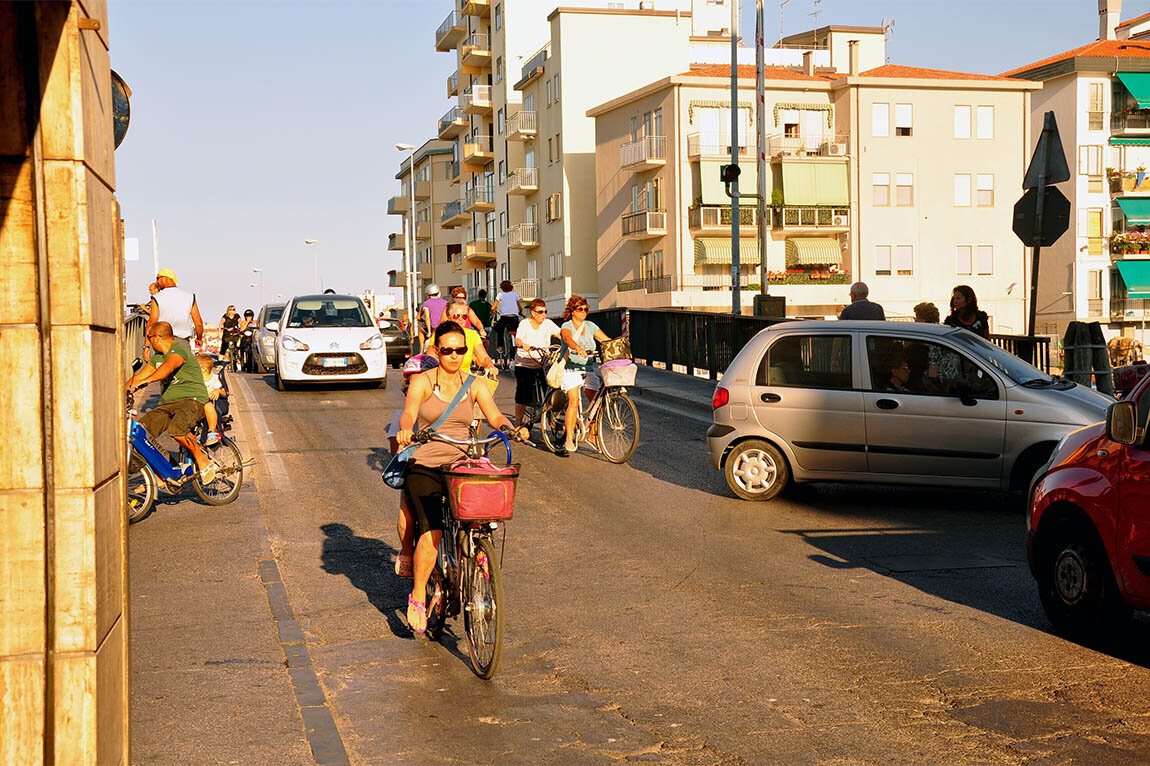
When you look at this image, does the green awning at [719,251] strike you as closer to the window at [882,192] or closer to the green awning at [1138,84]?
the window at [882,192]

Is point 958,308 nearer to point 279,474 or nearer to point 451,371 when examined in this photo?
point 279,474

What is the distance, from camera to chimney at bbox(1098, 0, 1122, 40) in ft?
253

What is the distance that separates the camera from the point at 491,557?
694 cm

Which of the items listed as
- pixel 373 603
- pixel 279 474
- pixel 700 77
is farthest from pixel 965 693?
pixel 700 77

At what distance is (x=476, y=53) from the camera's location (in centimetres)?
8700

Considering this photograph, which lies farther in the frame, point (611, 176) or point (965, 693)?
point (611, 176)

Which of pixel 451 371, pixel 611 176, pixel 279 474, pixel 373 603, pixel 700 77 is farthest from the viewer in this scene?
pixel 611 176

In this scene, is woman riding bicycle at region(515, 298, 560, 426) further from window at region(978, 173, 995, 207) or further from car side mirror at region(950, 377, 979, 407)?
window at region(978, 173, 995, 207)

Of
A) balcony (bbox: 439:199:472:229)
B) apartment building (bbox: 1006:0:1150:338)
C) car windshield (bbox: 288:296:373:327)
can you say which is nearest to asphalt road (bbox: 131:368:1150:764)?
car windshield (bbox: 288:296:373:327)

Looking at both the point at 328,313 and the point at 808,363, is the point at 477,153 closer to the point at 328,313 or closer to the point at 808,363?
the point at 328,313

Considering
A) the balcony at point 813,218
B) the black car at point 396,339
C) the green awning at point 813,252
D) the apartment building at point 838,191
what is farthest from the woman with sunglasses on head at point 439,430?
the green awning at point 813,252

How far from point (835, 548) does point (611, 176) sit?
57904mm

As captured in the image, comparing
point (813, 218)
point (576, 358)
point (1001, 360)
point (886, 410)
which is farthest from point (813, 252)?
point (886, 410)

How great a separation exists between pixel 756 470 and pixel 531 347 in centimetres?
458
